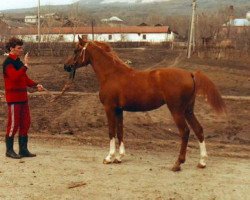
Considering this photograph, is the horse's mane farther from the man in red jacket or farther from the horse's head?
the man in red jacket

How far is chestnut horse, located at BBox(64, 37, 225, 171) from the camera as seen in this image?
804 centimetres

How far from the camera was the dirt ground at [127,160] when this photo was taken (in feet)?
22.6

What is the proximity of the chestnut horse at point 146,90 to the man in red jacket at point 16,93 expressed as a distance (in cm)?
92

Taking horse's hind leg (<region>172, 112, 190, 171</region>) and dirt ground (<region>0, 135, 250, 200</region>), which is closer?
dirt ground (<region>0, 135, 250, 200</region>)

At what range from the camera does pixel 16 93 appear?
8797mm

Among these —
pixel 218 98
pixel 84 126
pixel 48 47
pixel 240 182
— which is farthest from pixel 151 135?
pixel 48 47

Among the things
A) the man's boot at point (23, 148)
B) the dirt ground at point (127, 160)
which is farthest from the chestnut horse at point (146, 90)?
the man's boot at point (23, 148)

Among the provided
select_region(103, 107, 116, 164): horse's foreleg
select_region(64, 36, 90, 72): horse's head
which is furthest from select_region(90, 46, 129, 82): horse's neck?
select_region(103, 107, 116, 164): horse's foreleg

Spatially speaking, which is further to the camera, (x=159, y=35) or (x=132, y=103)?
(x=159, y=35)

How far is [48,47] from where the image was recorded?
163 feet

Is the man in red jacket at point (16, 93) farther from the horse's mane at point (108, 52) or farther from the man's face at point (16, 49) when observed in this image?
the horse's mane at point (108, 52)

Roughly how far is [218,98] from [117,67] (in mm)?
1894

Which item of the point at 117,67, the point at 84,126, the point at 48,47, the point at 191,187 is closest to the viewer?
the point at 191,187

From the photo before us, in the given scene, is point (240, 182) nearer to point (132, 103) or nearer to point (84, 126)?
point (132, 103)
